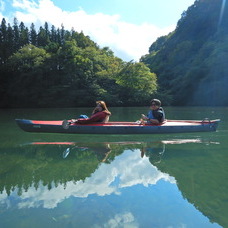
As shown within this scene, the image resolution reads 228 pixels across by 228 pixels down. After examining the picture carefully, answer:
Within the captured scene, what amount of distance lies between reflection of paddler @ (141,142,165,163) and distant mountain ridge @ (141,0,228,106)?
114 ft

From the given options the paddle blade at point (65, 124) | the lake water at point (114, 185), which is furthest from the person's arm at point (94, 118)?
the lake water at point (114, 185)

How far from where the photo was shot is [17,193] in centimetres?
465

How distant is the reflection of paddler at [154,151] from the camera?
23.0ft

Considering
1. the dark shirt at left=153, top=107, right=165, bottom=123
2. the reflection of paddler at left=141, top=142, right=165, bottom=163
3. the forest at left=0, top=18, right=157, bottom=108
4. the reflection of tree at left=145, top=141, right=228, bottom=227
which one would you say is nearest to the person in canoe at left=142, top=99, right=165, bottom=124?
the dark shirt at left=153, top=107, right=165, bottom=123

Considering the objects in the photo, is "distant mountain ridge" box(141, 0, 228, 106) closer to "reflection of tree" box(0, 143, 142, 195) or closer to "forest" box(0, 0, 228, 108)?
"forest" box(0, 0, 228, 108)

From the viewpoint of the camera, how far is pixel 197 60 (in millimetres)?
50125

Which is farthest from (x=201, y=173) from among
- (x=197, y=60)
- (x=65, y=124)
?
(x=197, y=60)

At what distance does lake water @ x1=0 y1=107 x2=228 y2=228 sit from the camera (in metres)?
3.75

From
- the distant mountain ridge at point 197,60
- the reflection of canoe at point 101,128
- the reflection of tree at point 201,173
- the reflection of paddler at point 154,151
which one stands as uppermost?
the distant mountain ridge at point 197,60

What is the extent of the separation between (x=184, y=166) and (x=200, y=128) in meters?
5.07

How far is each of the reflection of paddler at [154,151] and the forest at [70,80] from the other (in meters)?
30.6

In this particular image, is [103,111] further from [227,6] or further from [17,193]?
[227,6]

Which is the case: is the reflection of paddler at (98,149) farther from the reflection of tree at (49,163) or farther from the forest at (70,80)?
the forest at (70,80)

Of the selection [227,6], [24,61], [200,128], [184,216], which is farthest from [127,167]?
[227,6]
